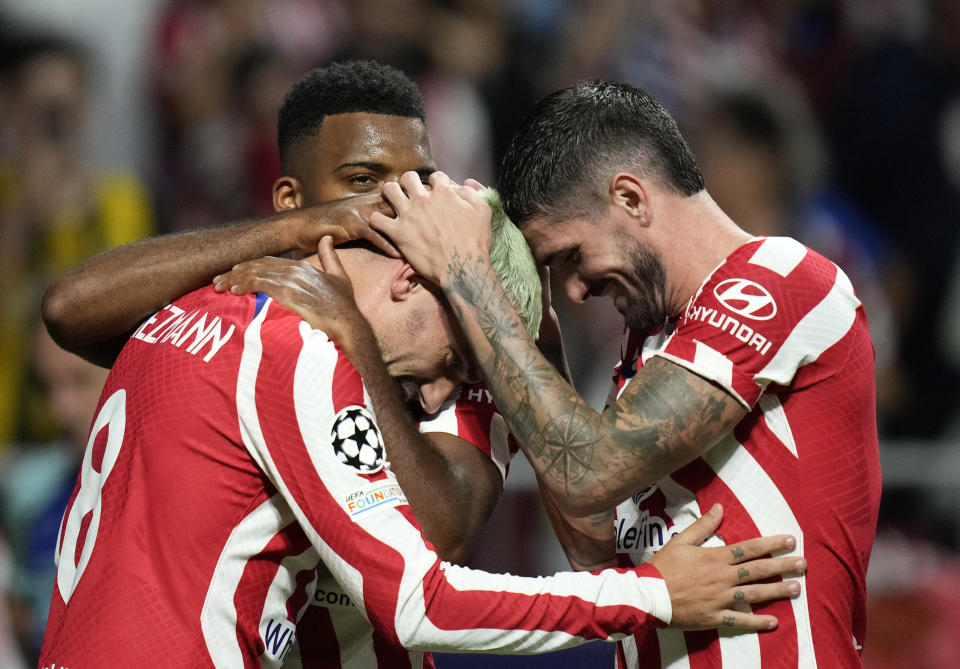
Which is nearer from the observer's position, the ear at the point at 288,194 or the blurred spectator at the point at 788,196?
the ear at the point at 288,194

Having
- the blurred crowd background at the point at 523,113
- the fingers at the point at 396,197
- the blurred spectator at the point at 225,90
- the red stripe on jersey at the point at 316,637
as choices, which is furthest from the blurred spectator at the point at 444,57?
the red stripe on jersey at the point at 316,637

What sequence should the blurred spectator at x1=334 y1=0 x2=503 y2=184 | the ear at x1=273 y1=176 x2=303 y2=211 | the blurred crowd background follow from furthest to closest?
the blurred spectator at x1=334 y1=0 x2=503 y2=184
the blurred crowd background
the ear at x1=273 y1=176 x2=303 y2=211

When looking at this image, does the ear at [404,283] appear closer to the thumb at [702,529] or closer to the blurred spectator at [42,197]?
the thumb at [702,529]

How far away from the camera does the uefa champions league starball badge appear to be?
2621 mm

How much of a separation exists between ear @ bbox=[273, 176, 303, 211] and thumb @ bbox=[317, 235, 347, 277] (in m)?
0.81

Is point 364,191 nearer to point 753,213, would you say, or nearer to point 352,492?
point 352,492

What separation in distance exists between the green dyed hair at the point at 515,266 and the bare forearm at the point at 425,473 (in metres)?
0.40

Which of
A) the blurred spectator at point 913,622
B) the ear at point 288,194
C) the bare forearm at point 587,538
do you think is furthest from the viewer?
the blurred spectator at point 913,622

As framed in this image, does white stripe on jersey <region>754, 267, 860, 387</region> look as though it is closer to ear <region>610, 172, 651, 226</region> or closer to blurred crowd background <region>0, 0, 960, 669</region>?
ear <region>610, 172, 651, 226</region>

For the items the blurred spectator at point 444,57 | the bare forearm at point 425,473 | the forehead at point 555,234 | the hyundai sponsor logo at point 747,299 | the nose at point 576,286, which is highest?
the blurred spectator at point 444,57

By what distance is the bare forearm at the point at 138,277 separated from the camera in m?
3.02

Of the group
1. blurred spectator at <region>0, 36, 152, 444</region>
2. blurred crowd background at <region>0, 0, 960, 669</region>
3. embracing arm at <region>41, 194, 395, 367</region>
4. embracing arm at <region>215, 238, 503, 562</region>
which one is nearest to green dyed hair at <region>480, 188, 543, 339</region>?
embracing arm at <region>41, 194, 395, 367</region>

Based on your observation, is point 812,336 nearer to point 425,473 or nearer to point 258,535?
point 425,473

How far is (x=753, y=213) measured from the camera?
707cm
